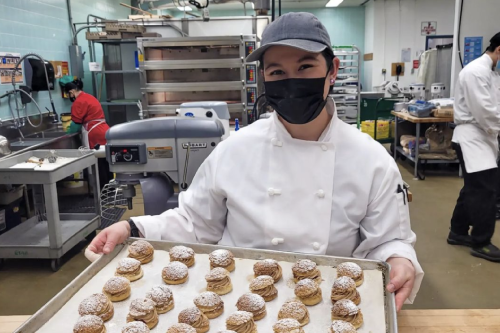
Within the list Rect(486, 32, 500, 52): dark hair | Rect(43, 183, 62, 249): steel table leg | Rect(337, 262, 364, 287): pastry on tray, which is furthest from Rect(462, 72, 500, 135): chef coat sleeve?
Rect(43, 183, 62, 249): steel table leg

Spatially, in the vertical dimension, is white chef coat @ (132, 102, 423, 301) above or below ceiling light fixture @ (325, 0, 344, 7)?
below

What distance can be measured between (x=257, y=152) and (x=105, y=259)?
2.15 feet

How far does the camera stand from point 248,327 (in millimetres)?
1182

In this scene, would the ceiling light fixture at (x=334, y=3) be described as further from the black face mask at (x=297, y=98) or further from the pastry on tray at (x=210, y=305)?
the pastry on tray at (x=210, y=305)

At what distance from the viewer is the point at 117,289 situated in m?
1.30

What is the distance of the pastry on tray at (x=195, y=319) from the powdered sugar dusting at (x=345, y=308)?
14.8 inches

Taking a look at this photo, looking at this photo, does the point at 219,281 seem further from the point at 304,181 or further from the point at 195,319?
the point at 304,181

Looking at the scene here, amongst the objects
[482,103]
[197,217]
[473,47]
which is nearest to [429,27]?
[473,47]

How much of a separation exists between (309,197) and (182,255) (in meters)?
0.48

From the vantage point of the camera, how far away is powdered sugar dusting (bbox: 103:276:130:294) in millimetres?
1299

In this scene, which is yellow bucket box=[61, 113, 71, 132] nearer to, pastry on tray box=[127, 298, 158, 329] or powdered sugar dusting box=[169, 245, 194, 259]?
powdered sugar dusting box=[169, 245, 194, 259]

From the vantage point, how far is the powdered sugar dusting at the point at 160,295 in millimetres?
1287

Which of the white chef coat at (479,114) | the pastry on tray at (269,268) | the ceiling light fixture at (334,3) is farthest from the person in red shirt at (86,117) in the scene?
the ceiling light fixture at (334,3)

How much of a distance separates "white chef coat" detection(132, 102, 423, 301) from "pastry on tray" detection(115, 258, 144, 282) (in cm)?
16
